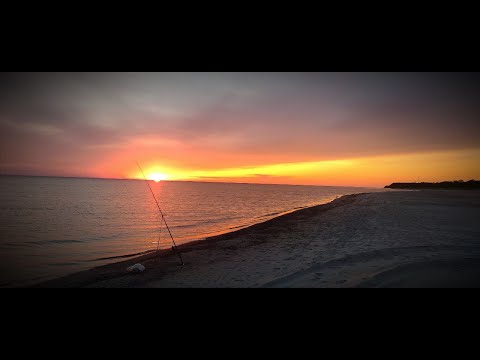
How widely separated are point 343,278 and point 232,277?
2.21 metres

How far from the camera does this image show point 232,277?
4.93m
